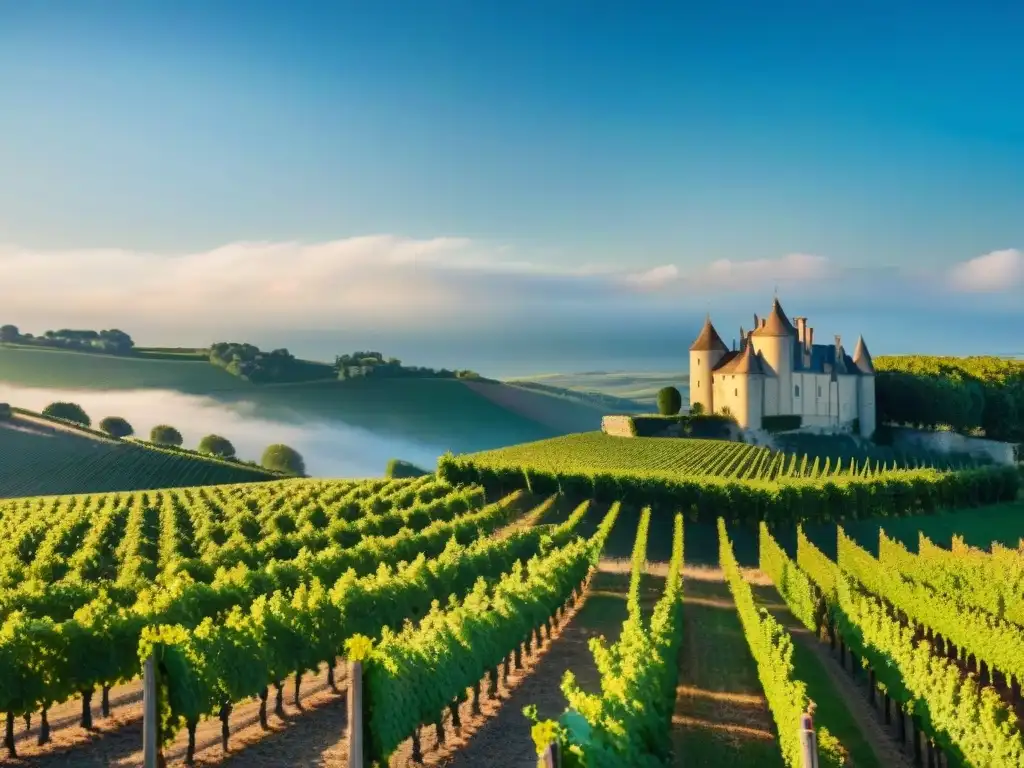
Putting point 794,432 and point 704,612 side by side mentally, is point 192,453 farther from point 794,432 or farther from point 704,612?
point 704,612

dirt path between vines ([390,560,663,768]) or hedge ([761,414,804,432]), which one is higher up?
hedge ([761,414,804,432])

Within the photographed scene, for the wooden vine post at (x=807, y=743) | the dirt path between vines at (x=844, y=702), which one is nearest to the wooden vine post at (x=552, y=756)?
the wooden vine post at (x=807, y=743)

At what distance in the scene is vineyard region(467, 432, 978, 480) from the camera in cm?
5191

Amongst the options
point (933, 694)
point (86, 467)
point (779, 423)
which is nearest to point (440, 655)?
point (933, 694)

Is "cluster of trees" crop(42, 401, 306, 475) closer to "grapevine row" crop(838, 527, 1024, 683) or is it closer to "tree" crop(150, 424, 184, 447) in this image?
"tree" crop(150, 424, 184, 447)

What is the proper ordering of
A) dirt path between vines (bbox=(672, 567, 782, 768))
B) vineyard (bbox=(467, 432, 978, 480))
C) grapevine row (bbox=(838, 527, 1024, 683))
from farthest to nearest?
1. vineyard (bbox=(467, 432, 978, 480))
2. grapevine row (bbox=(838, 527, 1024, 683))
3. dirt path between vines (bbox=(672, 567, 782, 768))

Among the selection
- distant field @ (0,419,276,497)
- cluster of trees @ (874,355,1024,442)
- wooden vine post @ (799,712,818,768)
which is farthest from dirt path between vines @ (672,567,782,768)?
distant field @ (0,419,276,497)

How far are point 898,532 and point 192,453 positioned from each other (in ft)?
231

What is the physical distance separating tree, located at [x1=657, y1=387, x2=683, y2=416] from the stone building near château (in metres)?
1.79

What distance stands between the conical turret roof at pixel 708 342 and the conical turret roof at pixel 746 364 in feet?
9.97

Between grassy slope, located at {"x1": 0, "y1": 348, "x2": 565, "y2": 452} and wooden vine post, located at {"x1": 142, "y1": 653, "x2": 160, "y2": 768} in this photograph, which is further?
grassy slope, located at {"x1": 0, "y1": 348, "x2": 565, "y2": 452}

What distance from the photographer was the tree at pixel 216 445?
110113mm

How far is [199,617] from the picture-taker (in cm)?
1858

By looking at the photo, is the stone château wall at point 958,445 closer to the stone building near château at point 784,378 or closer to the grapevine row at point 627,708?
the stone building near château at point 784,378
